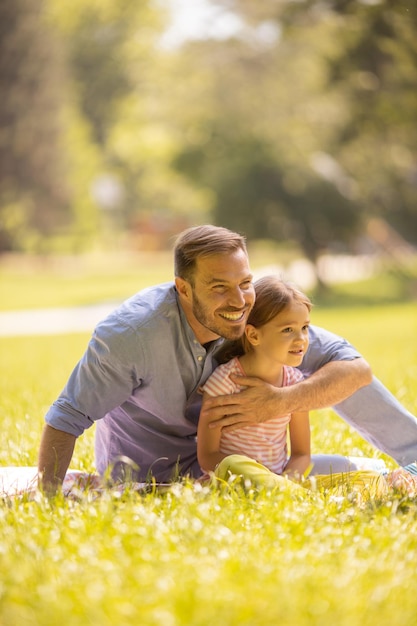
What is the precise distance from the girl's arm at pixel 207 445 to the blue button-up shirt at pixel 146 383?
0.33 feet

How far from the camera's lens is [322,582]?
6.99ft

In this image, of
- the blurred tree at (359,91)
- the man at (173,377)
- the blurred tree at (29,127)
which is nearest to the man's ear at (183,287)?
the man at (173,377)

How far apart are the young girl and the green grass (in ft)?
0.90

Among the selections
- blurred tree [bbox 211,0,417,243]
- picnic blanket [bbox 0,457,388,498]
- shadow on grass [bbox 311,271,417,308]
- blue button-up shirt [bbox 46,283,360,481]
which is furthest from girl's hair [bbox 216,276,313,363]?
shadow on grass [bbox 311,271,417,308]

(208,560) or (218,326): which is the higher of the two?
(218,326)

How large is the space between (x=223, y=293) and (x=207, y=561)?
1.12 meters

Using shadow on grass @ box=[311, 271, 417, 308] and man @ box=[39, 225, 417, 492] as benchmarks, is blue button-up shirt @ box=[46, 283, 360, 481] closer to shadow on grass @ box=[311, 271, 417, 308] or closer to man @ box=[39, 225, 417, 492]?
man @ box=[39, 225, 417, 492]

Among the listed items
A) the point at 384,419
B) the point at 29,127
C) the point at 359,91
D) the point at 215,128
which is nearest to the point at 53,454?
the point at 384,419

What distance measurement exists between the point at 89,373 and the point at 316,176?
15158 mm

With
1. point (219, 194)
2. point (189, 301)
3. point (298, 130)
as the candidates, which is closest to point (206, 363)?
point (189, 301)

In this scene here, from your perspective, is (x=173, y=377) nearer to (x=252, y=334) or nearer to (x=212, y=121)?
(x=252, y=334)

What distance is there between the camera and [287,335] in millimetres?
3215

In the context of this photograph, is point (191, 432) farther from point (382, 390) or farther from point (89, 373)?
point (382, 390)

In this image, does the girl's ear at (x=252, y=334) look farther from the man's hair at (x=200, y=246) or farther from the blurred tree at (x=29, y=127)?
the blurred tree at (x=29, y=127)
